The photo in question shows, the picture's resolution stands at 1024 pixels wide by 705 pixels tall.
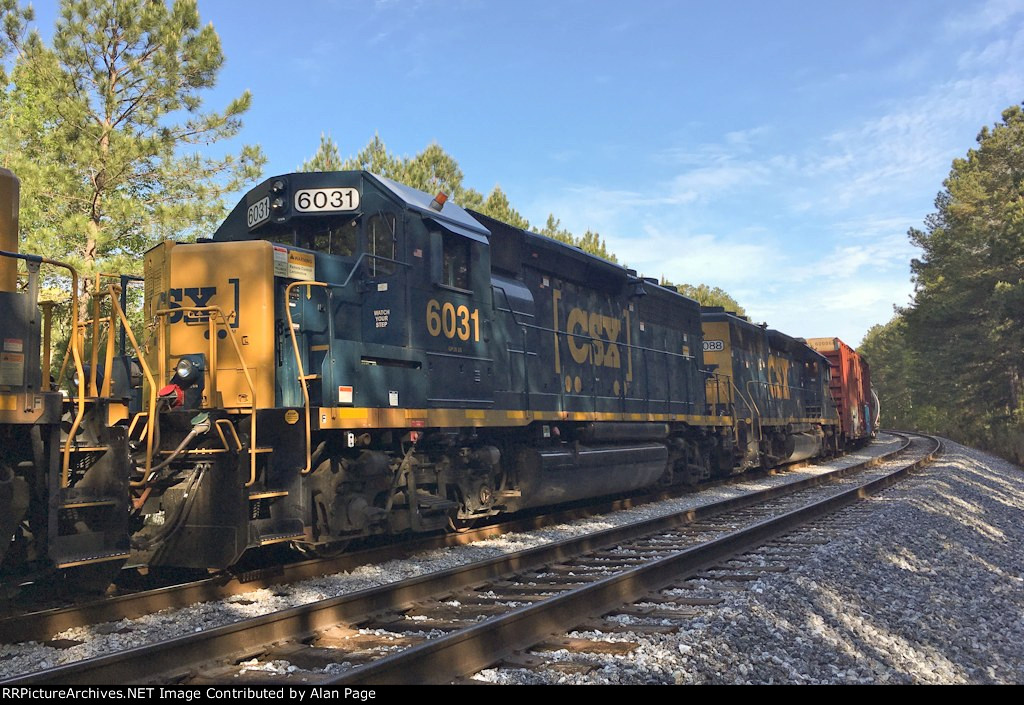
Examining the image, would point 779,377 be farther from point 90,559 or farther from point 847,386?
point 90,559

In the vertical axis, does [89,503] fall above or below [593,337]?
below

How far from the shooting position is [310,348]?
6.98 meters

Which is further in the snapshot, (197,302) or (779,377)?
(779,377)

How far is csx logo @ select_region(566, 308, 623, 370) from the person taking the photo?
443 inches

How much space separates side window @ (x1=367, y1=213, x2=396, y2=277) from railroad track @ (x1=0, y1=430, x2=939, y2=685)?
2932mm

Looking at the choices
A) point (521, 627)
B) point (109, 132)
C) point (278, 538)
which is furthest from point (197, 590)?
point (109, 132)

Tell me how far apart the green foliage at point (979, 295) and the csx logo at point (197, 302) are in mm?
26205

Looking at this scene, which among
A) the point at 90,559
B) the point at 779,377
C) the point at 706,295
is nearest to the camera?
the point at 90,559

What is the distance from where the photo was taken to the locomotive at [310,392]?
508 centimetres

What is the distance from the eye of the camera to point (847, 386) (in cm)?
2766

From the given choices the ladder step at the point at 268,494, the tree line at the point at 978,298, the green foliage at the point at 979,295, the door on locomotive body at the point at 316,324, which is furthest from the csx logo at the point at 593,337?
the green foliage at the point at 979,295

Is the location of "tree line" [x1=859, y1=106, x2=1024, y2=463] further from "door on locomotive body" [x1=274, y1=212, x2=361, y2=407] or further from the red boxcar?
"door on locomotive body" [x1=274, y1=212, x2=361, y2=407]

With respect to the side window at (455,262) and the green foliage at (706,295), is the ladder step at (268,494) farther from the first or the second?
the green foliage at (706,295)

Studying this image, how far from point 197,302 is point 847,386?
2533cm
